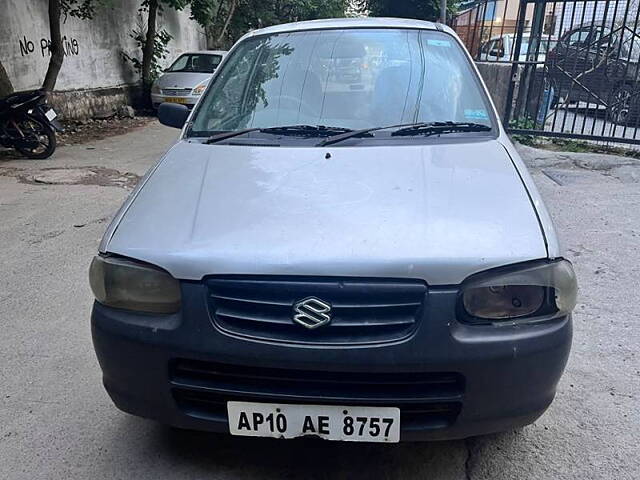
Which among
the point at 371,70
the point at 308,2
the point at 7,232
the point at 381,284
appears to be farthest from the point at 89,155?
the point at 308,2

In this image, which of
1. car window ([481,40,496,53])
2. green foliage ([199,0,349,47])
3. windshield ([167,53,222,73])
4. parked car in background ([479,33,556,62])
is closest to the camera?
parked car in background ([479,33,556,62])

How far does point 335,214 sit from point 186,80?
35.7 feet

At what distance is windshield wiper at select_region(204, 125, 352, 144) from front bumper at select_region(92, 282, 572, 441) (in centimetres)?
110

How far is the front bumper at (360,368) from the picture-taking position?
1710 mm

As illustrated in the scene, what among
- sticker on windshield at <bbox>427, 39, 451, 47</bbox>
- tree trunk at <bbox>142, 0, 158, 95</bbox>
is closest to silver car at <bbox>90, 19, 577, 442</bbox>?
sticker on windshield at <bbox>427, 39, 451, 47</bbox>

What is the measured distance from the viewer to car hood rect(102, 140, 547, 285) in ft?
5.74

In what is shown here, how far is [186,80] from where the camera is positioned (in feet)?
38.9

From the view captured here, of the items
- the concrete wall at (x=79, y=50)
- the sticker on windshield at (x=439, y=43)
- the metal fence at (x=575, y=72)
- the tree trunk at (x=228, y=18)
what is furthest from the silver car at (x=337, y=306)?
the tree trunk at (x=228, y=18)

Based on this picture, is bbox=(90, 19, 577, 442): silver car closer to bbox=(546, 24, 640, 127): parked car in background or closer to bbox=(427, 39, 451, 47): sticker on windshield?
bbox=(427, 39, 451, 47): sticker on windshield

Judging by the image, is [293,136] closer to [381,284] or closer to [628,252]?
[381,284]

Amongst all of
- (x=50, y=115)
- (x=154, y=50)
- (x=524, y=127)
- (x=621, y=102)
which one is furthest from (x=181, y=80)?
(x=621, y=102)

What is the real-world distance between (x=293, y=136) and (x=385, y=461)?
1.50 metres

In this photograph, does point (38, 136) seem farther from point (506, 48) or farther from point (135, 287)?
point (506, 48)

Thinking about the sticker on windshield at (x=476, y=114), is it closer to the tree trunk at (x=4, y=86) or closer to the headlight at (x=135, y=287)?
the headlight at (x=135, y=287)
